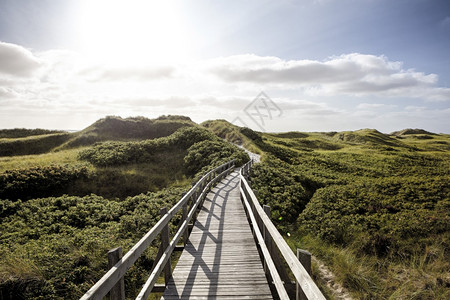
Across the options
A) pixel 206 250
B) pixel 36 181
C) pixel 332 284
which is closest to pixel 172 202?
pixel 206 250

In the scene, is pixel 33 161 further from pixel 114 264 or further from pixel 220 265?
pixel 114 264

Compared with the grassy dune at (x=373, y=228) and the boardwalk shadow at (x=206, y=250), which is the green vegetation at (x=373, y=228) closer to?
the grassy dune at (x=373, y=228)

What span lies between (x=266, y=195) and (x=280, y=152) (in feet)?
73.8

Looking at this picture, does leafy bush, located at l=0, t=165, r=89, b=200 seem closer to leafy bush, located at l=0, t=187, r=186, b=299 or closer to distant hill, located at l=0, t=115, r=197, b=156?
leafy bush, located at l=0, t=187, r=186, b=299

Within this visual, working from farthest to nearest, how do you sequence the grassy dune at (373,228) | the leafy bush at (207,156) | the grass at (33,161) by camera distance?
the leafy bush at (207,156), the grass at (33,161), the grassy dune at (373,228)

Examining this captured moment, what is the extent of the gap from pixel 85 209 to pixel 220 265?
1044 centimetres

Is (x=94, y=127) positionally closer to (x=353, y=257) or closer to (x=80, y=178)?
(x=80, y=178)

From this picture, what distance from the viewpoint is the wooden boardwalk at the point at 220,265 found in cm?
455

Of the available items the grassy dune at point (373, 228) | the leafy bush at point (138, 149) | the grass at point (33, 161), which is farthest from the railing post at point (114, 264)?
the leafy bush at point (138, 149)

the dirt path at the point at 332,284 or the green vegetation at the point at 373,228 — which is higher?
the green vegetation at the point at 373,228

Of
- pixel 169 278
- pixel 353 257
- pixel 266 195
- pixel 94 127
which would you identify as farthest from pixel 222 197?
pixel 94 127

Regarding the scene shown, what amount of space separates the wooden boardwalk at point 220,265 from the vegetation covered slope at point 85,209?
1.78 m

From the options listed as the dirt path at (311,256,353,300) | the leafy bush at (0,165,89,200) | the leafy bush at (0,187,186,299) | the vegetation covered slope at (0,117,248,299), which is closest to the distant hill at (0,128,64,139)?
the vegetation covered slope at (0,117,248,299)

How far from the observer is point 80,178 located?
70.3 ft
